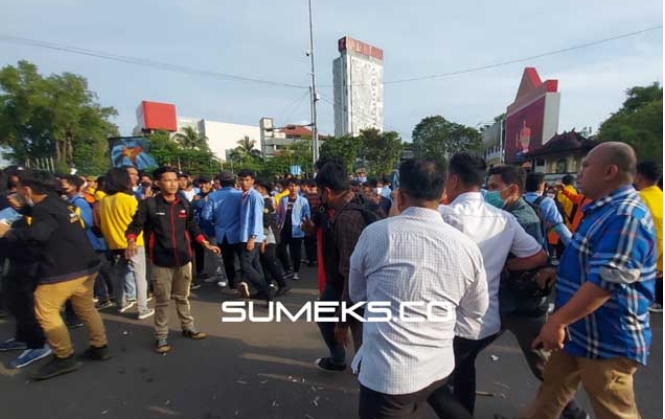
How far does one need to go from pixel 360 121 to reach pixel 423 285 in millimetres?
59685

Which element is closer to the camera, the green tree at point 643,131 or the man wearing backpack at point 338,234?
the man wearing backpack at point 338,234

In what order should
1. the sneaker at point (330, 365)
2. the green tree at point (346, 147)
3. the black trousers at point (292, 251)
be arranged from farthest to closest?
1. the green tree at point (346, 147)
2. the black trousers at point (292, 251)
3. the sneaker at point (330, 365)

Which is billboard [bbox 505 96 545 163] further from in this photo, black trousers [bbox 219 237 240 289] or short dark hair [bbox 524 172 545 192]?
black trousers [bbox 219 237 240 289]

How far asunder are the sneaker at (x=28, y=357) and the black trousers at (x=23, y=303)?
0.20 feet

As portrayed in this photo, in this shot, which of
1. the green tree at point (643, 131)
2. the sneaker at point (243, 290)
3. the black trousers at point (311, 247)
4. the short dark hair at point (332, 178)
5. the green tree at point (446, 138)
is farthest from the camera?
the green tree at point (446, 138)

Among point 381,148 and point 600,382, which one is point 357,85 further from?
point 600,382

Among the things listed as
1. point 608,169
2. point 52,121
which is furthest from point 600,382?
point 52,121

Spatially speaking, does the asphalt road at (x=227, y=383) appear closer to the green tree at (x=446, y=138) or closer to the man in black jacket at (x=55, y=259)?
the man in black jacket at (x=55, y=259)

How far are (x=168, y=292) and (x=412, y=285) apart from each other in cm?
277

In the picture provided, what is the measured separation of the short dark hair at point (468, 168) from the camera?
1878mm

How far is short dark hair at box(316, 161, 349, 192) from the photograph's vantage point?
2.43 m

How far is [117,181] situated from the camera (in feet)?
13.0

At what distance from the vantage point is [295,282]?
5414mm

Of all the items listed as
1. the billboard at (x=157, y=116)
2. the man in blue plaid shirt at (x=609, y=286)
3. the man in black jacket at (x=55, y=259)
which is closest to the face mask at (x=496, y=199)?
the man in blue plaid shirt at (x=609, y=286)
